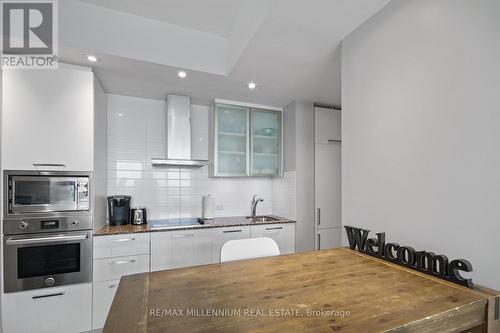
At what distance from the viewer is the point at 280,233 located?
277 centimetres

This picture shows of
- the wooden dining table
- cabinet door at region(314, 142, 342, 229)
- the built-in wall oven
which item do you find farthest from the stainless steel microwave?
cabinet door at region(314, 142, 342, 229)

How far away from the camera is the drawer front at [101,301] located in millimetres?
1981

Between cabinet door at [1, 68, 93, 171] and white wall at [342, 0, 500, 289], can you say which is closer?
white wall at [342, 0, 500, 289]

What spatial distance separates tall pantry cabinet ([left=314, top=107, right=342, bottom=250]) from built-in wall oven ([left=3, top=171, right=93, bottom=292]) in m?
2.44

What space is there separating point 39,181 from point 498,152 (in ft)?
9.18

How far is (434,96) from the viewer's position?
113 centimetres

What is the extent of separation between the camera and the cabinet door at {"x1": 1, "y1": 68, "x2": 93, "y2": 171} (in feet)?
5.86

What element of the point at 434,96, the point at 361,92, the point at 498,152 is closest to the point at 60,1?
the point at 361,92

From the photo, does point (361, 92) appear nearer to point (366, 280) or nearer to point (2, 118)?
point (366, 280)

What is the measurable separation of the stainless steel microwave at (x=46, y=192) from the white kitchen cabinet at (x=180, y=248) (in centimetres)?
71

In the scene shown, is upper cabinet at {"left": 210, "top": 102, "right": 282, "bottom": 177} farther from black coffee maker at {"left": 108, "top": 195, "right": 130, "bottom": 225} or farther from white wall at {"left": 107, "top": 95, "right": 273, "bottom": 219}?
black coffee maker at {"left": 108, "top": 195, "right": 130, "bottom": 225}

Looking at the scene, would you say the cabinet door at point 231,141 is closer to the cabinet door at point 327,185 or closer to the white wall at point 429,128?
the cabinet door at point 327,185

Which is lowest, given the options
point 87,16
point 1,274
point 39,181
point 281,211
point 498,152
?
point 1,274

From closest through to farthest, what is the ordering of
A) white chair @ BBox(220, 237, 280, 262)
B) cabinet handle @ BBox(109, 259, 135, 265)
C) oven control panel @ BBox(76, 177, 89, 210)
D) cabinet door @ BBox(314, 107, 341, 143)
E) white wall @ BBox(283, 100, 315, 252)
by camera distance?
white chair @ BBox(220, 237, 280, 262), oven control panel @ BBox(76, 177, 89, 210), cabinet handle @ BBox(109, 259, 135, 265), white wall @ BBox(283, 100, 315, 252), cabinet door @ BBox(314, 107, 341, 143)
